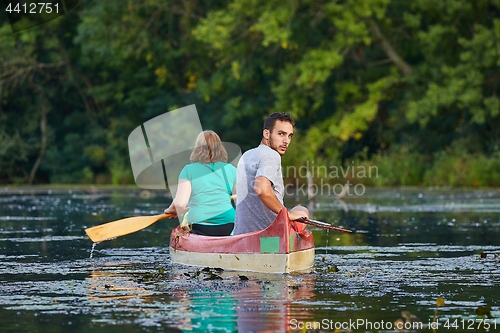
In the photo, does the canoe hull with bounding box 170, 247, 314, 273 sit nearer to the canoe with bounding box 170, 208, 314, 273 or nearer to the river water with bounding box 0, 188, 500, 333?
the canoe with bounding box 170, 208, 314, 273

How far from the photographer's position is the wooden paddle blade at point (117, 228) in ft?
46.3

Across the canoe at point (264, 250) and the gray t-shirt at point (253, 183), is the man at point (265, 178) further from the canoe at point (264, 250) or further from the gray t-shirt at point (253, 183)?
the canoe at point (264, 250)

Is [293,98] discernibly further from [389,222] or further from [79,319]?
[79,319]

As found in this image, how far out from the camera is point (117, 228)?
1438cm

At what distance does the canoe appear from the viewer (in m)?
11.3

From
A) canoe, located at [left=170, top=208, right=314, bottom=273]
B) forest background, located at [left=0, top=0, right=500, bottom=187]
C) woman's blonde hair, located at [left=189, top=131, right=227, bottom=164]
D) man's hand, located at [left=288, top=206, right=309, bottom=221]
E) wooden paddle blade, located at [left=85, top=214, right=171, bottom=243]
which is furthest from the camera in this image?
forest background, located at [left=0, top=0, right=500, bottom=187]

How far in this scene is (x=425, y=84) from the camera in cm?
3856

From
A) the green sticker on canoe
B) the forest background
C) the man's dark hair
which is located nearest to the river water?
the green sticker on canoe

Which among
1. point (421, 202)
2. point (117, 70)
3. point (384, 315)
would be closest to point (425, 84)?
point (421, 202)

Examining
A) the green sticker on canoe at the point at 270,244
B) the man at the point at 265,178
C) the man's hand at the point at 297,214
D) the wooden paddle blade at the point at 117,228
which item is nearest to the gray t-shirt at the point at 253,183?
the man at the point at 265,178

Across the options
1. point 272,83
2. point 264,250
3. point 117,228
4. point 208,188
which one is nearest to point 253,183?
point 264,250

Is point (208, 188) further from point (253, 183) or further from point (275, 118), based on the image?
point (275, 118)

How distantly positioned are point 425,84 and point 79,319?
31.4m

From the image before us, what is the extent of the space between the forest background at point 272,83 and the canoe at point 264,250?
23.5 m
